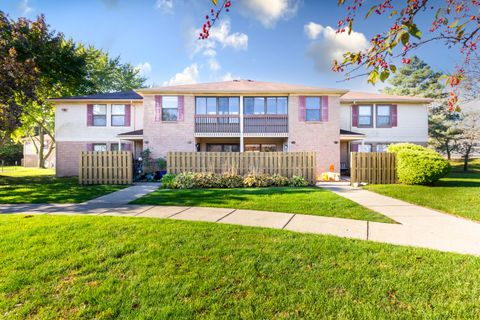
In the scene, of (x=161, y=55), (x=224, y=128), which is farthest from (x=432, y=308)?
(x=224, y=128)

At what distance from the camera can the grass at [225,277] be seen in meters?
2.28

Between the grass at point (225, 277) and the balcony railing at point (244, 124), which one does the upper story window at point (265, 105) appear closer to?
the balcony railing at point (244, 124)

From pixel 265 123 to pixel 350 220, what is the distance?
11863mm

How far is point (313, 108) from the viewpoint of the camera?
648 inches

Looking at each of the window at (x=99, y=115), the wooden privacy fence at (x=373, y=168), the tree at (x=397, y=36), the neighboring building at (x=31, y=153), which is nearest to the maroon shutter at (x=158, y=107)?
the window at (x=99, y=115)

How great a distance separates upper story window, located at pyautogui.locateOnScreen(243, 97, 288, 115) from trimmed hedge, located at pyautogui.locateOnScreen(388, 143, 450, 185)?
7.56 meters

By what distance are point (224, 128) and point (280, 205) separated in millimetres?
10675

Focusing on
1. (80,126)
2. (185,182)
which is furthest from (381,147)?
(80,126)

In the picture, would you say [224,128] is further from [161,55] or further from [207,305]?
[207,305]

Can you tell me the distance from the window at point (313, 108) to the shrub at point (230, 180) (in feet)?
25.5

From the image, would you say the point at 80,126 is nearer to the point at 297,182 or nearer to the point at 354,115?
the point at 297,182

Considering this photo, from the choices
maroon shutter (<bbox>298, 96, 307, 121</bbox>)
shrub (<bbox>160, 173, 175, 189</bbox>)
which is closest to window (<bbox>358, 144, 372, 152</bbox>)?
maroon shutter (<bbox>298, 96, 307, 121</bbox>)

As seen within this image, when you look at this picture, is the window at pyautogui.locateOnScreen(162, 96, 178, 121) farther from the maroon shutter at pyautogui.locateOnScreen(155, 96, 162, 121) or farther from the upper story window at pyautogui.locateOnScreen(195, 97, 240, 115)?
the upper story window at pyautogui.locateOnScreen(195, 97, 240, 115)

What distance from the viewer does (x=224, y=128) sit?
16688 mm
